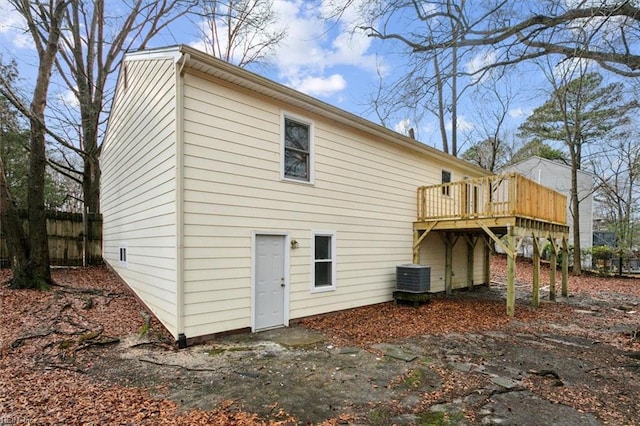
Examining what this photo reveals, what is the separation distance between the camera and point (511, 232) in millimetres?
8281

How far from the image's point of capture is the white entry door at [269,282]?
6645 millimetres

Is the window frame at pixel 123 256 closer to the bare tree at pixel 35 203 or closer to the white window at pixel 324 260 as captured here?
the bare tree at pixel 35 203

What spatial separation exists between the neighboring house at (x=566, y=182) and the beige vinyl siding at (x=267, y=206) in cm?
1622

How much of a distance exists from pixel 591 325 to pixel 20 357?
34.6ft

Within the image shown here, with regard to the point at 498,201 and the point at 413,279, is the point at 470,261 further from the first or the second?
the point at 413,279

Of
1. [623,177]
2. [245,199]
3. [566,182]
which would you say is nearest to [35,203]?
[245,199]

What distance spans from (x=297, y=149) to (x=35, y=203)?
6477 millimetres

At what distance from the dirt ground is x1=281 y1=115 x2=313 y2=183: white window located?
10.4 feet

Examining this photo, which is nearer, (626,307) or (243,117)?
(243,117)

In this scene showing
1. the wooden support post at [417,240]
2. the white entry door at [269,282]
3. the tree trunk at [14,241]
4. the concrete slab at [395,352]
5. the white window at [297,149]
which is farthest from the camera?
the wooden support post at [417,240]

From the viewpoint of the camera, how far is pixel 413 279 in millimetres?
9195

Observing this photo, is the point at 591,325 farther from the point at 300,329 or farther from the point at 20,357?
the point at 20,357

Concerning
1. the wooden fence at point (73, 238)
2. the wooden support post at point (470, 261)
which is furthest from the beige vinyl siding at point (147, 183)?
the wooden support post at point (470, 261)

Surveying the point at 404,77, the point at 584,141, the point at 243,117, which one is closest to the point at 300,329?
the point at 243,117
